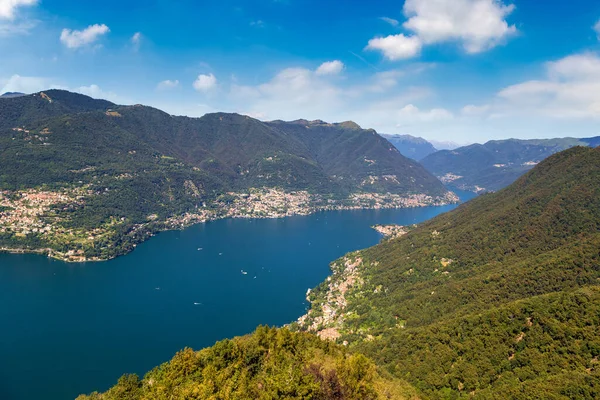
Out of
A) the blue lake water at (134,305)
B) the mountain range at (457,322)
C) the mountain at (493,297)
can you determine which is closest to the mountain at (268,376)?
the mountain range at (457,322)

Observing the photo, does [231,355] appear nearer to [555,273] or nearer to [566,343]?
[566,343]

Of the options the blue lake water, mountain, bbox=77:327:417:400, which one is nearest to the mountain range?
mountain, bbox=77:327:417:400

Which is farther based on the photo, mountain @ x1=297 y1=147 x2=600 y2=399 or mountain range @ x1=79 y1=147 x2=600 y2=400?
mountain @ x1=297 y1=147 x2=600 y2=399

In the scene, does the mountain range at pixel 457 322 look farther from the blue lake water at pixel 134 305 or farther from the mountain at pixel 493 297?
the blue lake water at pixel 134 305

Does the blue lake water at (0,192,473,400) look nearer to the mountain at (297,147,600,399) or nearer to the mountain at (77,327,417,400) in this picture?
the mountain at (297,147,600,399)

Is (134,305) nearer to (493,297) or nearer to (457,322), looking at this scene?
(457,322)

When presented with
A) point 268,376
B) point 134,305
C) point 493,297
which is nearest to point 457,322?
point 493,297

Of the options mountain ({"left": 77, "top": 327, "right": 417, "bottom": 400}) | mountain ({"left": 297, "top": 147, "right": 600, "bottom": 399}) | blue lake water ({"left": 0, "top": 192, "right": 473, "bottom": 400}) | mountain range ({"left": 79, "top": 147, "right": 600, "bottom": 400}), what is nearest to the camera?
mountain ({"left": 77, "top": 327, "right": 417, "bottom": 400})
